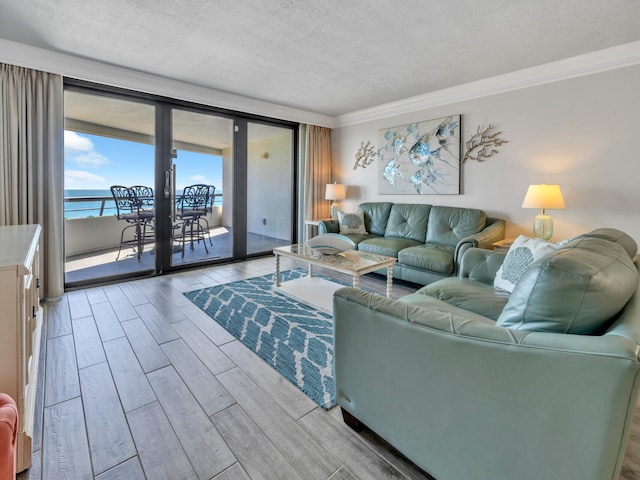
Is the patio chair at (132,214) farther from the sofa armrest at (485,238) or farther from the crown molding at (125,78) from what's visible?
the sofa armrest at (485,238)

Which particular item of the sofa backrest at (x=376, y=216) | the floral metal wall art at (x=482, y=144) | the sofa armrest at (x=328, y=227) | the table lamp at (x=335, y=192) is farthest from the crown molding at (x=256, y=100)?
the sofa armrest at (x=328, y=227)

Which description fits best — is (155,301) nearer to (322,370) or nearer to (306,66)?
(322,370)

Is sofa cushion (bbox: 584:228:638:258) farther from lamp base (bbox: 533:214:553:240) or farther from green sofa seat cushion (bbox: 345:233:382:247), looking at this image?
green sofa seat cushion (bbox: 345:233:382:247)

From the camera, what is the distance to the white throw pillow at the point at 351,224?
15.3 feet

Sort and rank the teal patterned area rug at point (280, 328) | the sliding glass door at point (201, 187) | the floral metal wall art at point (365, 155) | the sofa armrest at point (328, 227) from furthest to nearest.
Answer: the floral metal wall art at point (365, 155) < the sofa armrest at point (328, 227) < the sliding glass door at point (201, 187) < the teal patterned area rug at point (280, 328)

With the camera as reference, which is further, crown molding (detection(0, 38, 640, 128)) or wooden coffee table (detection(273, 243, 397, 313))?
crown molding (detection(0, 38, 640, 128))

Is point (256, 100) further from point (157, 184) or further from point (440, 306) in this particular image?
point (440, 306)

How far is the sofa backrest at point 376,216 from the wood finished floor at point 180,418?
2.87 meters

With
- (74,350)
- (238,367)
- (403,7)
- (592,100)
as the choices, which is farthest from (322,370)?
(592,100)

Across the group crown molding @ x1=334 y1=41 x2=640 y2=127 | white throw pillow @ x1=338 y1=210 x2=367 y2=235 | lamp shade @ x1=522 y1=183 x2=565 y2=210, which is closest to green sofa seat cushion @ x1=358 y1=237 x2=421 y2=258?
white throw pillow @ x1=338 y1=210 x2=367 y2=235

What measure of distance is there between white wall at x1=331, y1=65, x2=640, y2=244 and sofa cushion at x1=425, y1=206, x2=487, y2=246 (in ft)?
0.77

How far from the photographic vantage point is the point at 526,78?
3410 millimetres

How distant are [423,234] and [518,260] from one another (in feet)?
7.13

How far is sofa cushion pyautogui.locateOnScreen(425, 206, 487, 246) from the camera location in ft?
12.2
